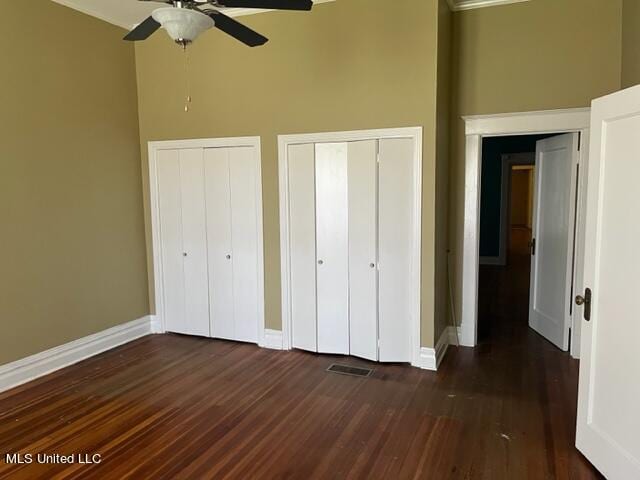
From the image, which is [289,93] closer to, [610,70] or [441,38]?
[441,38]

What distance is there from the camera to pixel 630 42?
3.50 meters

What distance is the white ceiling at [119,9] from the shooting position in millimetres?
3938

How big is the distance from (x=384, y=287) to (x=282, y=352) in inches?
47.4

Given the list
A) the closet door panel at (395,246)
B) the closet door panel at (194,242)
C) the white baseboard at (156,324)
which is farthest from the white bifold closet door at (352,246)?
the white baseboard at (156,324)

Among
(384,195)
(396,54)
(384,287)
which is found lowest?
(384,287)

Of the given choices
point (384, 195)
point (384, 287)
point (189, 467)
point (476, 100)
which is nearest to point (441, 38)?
point (476, 100)

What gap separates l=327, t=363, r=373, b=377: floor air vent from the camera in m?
3.79

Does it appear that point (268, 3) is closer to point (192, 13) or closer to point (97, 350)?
point (192, 13)

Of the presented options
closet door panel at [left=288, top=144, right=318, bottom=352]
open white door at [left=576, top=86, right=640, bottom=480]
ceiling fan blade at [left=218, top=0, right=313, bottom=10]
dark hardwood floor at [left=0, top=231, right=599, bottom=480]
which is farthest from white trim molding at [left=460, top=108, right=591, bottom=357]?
ceiling fan blade at [left=218, top=0, right=313, bottom=10]

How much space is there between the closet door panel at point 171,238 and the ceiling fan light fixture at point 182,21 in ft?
7.72

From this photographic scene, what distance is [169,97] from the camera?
454 cm

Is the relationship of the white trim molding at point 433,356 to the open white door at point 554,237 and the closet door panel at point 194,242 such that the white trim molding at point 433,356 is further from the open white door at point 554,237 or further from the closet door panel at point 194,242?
the closet door panel at point 194,242

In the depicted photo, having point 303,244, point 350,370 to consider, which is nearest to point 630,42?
point 303,244

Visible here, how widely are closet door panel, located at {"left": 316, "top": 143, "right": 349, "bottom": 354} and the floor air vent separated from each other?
8.7 inches
